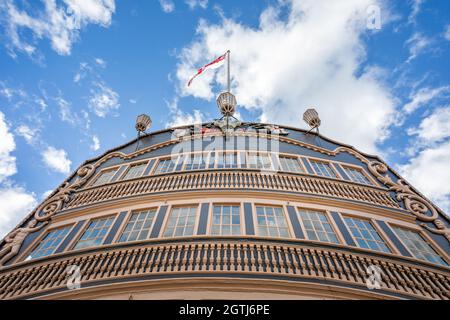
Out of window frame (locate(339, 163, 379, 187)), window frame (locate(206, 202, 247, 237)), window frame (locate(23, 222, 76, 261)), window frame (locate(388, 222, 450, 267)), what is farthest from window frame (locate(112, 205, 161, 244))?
window frame (locate(339, 163, 379, 187))

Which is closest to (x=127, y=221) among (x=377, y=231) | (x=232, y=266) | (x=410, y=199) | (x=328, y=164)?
(x=232, y=266)

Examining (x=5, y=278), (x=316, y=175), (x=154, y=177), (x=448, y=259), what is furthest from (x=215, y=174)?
(x=448, y=259)

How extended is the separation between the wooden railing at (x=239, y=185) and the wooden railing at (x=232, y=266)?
120 inches

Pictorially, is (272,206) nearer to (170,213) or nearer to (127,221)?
(170,213)

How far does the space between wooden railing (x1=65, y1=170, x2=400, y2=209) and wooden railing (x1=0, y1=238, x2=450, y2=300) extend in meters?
3.05

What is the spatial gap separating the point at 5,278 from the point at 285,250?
9.42 metres

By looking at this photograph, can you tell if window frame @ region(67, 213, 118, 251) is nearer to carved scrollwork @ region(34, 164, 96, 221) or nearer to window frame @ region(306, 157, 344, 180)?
carved scrollwork @ region(34, 164, 96, 221)

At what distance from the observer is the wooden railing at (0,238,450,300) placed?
22.5ft

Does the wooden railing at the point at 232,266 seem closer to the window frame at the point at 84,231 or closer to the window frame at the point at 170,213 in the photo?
the window frame at the point at 170,213

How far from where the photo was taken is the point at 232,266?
7090mm

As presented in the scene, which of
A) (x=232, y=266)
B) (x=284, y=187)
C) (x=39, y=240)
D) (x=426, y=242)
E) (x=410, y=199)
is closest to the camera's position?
(x=232, y=266)

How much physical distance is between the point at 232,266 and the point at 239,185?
13.1ft

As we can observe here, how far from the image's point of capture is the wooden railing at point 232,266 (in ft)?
22.5
